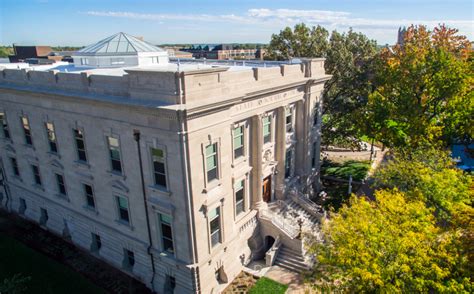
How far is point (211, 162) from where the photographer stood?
1766cm

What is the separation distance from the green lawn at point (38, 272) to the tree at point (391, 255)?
47.8 ft

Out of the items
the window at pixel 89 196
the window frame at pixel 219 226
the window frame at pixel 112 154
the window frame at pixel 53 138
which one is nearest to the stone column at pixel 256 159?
the window frame at pixel 219 226

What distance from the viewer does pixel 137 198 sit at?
61.3ft

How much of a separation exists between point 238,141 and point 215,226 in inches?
212

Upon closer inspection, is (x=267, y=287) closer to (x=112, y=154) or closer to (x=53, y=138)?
(x=112, y=154)

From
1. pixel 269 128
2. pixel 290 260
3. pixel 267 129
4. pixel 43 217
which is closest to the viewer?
pixel 290 260

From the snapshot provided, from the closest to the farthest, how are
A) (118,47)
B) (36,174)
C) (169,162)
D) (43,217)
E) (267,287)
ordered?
(169,162) → (267,287) → (36,174) → (118,47) → (43,217)

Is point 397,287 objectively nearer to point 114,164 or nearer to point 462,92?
point 114,164

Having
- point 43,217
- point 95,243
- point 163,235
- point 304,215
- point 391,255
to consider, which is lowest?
point 95,243

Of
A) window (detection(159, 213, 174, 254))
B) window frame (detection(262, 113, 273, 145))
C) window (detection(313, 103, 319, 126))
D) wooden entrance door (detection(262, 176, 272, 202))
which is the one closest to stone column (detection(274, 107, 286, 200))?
wooden entrance door (detection(262, 176, 272, 202))

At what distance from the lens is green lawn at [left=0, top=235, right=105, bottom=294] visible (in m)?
20.2

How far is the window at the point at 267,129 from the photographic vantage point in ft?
73.9

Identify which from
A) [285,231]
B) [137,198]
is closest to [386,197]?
[285,231]

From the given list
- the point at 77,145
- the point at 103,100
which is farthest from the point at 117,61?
the point at 103,100
